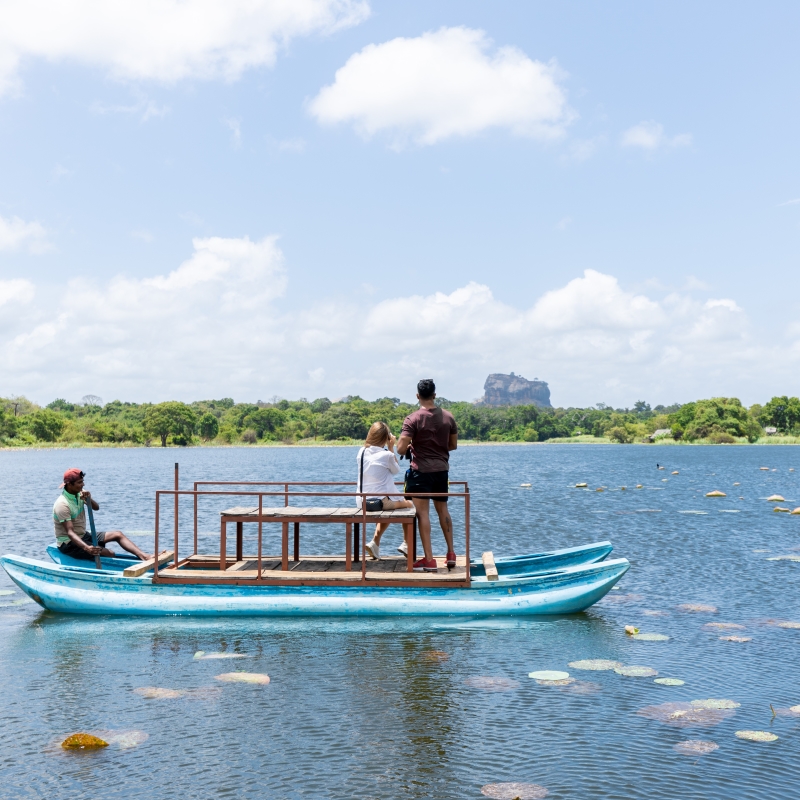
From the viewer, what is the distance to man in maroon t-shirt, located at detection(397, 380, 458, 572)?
12828mm

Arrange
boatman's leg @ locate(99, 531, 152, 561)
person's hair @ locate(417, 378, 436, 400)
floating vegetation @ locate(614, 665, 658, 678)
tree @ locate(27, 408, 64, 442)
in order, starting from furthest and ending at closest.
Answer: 1. tree @ locate(27, 408, 64, 442)
2. boatman's leg @ locate(99, 531, 152, 561)
3. person's hair @ locate(417, 378, 436, 400)
4. floating vegetation @ locate(614, 665, 658, 678)

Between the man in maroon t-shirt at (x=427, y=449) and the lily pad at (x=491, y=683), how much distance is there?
269cm

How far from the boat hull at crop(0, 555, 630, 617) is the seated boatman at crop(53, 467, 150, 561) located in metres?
0.53

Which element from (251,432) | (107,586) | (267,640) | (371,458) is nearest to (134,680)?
(267,640)

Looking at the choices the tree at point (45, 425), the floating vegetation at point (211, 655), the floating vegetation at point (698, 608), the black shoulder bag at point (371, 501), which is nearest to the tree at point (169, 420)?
the tree at point (45, 425)

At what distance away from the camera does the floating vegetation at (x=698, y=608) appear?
14949mm

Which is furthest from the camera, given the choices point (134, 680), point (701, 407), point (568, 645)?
point (701, 407)

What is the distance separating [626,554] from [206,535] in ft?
44.5

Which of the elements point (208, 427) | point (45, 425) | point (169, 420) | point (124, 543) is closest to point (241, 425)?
point (208, 427)

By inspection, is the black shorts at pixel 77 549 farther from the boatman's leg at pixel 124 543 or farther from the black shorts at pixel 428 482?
the black shorts at pixel 428 482

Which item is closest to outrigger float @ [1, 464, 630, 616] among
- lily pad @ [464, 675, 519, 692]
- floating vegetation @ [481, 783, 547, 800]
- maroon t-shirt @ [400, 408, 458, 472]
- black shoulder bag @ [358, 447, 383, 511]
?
black shoulder bag @ [358, 447, 383, 511]

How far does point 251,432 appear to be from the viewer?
7431 inches

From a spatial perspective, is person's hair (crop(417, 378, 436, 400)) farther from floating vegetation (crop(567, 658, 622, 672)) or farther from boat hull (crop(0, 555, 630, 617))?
floating vegetation (crop(567, 658, 622, 672))

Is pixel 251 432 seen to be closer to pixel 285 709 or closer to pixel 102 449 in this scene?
pixel 102 449
